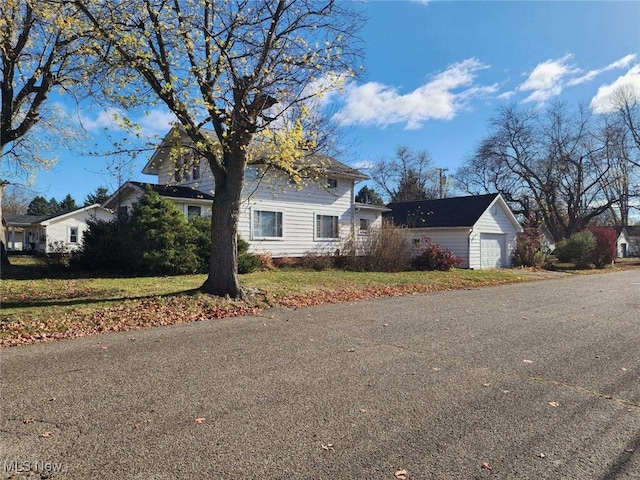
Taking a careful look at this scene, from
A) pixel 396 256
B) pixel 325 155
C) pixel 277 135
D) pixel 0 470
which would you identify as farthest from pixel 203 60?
pixel 396 256

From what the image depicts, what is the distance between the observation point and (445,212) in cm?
2630

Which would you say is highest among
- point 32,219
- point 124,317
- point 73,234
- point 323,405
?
point 32,219

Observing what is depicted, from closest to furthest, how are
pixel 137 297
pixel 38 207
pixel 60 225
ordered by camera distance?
pixel 137 297 < pixel 60 225 < pixel 38 207

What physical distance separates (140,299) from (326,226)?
13.0 metres

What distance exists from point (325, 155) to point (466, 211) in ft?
34.3

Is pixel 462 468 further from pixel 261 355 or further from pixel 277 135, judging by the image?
pixel 277 135

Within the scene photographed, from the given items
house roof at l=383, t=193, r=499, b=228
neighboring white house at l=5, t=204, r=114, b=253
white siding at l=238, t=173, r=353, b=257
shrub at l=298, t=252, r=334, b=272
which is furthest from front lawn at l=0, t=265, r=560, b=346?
neighboring white house at l=5, t=204, r=114, b=253

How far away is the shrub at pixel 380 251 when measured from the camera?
19156mm

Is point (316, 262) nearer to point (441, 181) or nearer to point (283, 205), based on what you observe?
point (283, 205)

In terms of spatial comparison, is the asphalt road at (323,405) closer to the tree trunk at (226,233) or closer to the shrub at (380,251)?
the tree trunk at (226,233)

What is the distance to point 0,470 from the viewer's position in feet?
9.25

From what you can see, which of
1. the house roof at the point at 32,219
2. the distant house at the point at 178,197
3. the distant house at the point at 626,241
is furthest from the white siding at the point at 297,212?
the distant house at the point at 626,241

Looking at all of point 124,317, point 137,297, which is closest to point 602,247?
point 137,297

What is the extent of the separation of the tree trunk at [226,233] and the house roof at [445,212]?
1637 centimetres
